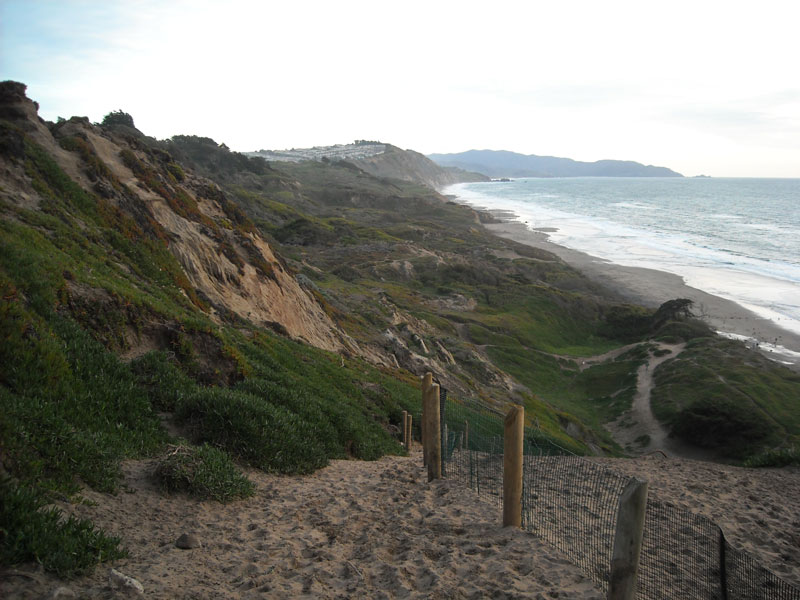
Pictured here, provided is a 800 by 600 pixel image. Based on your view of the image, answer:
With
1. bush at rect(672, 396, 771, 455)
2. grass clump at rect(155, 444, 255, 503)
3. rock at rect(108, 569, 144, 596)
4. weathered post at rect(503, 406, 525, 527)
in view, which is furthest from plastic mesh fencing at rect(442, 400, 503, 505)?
bush at rect(672, 396, 771, 455)

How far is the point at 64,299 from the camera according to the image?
1027 cm

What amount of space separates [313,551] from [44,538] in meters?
3.07

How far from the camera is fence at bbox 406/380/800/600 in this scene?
7.40m

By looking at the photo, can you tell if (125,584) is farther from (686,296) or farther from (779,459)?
(686,296)

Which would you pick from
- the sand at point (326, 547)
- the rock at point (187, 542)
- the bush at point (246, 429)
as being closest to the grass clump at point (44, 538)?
the sand at point (326, 547)

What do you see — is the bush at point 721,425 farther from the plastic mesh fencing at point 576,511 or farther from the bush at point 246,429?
the bush at point 246,429

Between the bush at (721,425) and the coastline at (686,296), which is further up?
the coastline at (686,296)

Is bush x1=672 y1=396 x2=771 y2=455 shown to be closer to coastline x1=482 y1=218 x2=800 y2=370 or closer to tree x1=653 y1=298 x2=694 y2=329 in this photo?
coastline x1=482 y1=218 x2=800 y2=370

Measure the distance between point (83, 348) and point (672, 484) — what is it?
567 inches

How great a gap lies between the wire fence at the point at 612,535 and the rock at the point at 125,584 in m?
5.04

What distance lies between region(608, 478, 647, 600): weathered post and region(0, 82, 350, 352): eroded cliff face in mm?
14955

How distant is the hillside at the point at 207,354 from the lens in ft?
24.6

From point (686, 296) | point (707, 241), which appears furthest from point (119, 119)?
point (707, 241)

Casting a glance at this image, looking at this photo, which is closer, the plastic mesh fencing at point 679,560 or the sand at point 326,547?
the sand at point 326,547
